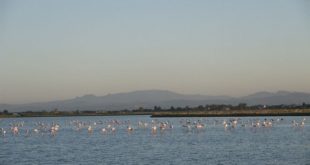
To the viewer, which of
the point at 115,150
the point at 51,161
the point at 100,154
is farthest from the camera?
the point at 115,150

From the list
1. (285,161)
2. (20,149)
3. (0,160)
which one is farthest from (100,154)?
(285,161)

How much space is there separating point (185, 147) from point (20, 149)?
13.8 m

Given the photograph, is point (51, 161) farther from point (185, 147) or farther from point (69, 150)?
point (185, 147)

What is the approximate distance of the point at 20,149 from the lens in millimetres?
49469

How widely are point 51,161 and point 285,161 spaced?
14.7 metres

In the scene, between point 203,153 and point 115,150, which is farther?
point 115,150

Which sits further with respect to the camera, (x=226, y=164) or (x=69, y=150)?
(x=69, y=150)

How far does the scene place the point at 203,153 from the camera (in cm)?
4100

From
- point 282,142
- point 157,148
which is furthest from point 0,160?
point 282,142

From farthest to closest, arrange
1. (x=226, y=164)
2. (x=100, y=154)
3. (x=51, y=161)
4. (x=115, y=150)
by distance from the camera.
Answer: (x=115, y=150) → (x=100, y=154) → (x=51, y=161) → (x=226, y=164)

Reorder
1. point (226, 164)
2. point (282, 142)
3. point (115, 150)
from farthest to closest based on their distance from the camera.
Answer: point (282, 142) → point (115, 150) → point (226, 164)

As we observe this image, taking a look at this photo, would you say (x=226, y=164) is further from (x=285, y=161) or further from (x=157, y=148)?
(x=157, y=148)

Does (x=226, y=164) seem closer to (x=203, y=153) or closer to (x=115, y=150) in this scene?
(x=203, y=153)

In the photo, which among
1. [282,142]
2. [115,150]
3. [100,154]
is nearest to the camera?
[100,154]
